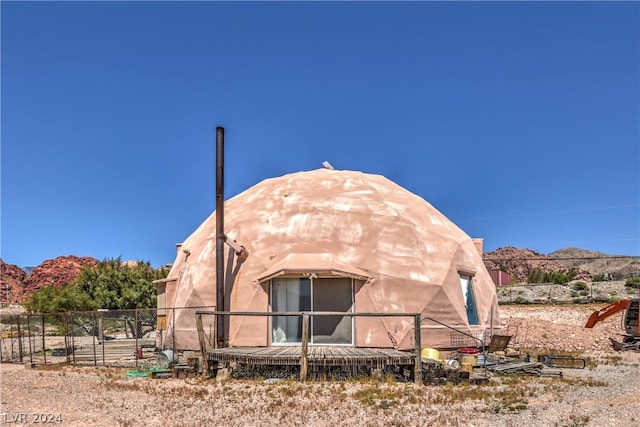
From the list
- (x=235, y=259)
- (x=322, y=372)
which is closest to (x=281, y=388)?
(x=322, y=372)

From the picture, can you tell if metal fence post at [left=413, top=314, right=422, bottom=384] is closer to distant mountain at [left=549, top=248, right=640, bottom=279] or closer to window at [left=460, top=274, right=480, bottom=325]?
window at [left=460, top=274, right=480, bottom=325]

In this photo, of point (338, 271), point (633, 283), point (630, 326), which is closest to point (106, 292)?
point (338, 271)

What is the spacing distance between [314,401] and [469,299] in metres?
8.21

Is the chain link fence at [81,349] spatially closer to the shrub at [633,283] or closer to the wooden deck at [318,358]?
the wooden deck at [318,358]

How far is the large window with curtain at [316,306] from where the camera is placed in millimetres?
15383

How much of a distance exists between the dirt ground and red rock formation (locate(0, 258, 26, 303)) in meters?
80.4

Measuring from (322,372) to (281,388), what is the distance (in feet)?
5.60

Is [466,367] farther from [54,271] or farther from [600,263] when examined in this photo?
[600,263]

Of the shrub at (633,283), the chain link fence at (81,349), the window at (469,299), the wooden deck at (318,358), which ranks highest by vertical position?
the window at (469,299)

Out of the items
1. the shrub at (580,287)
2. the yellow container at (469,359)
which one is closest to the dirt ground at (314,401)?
the yellow container at (469,359)

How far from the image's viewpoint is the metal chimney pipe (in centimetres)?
1562

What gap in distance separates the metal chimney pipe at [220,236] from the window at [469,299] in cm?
665

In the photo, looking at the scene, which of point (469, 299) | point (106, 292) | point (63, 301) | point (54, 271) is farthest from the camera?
point (54, 271)

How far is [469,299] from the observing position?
1730 centimetres
